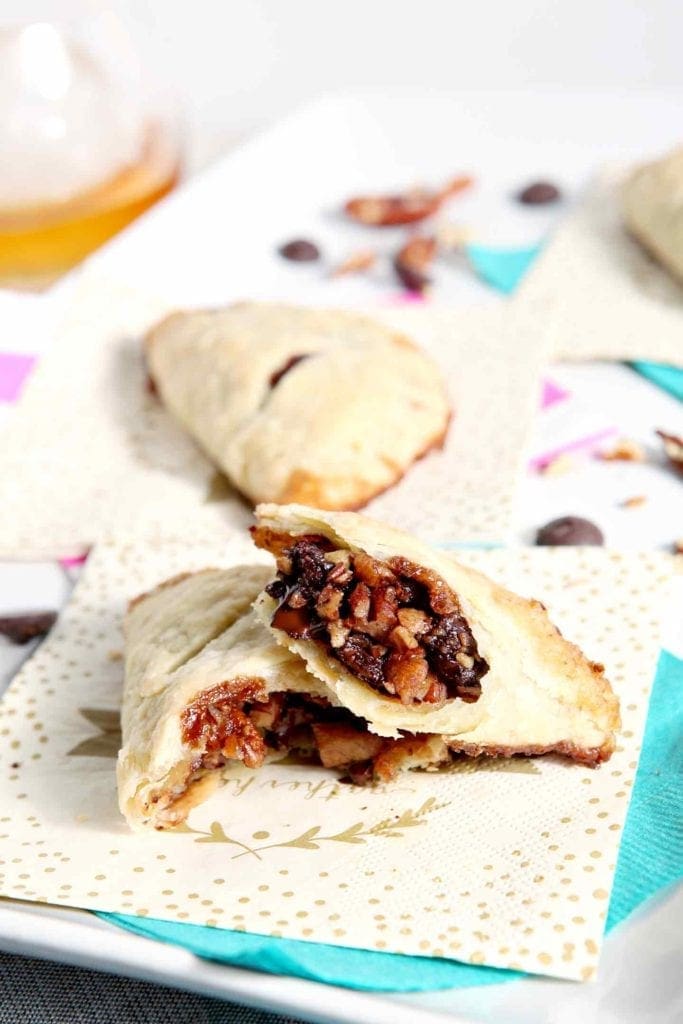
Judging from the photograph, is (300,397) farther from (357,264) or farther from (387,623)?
(387,623)

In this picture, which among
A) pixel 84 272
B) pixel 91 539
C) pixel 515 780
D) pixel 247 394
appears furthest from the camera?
pixel 84 272

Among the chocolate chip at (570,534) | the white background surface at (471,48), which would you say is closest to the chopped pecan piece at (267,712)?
the chocolate chip at (570,534)

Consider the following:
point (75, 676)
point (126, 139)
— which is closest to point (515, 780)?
point (75, 676)

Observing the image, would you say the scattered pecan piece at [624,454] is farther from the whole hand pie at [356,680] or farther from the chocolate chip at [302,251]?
the chocolate chip at [302,251]

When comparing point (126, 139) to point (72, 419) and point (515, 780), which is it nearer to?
point (72, 419)

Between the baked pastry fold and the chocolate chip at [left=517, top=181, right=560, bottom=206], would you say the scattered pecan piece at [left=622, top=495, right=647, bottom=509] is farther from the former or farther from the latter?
the chocolate chip at [left=517, top=181, right=560, bottom=206]

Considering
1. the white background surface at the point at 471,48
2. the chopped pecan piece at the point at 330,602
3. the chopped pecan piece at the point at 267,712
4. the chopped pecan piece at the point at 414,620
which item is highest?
the chopped pecan piece at the point at 330,602
